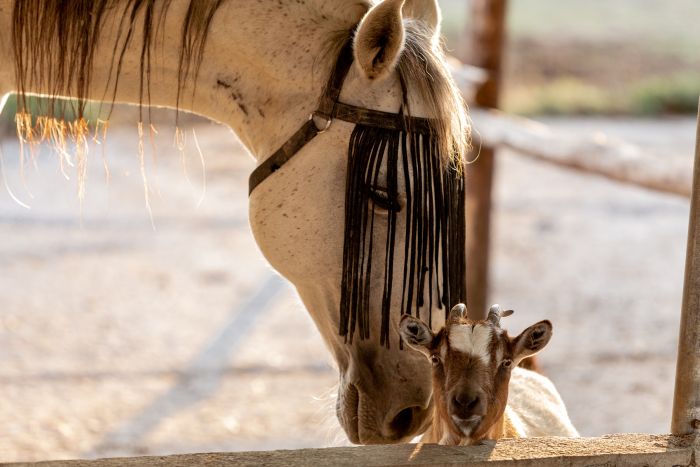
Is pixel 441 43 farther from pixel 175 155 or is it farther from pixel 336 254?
pixel 175 155

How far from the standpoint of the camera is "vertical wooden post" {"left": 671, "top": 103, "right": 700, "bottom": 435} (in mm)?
1770

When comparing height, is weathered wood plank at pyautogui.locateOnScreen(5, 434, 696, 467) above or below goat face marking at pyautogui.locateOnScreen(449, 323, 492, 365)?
below

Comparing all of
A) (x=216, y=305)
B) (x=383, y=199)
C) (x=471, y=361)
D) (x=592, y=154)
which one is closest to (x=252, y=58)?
(x=383, y=199)

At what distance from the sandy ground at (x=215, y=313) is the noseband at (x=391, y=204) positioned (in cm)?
66

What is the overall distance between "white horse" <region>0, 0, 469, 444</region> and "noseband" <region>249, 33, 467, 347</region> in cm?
1

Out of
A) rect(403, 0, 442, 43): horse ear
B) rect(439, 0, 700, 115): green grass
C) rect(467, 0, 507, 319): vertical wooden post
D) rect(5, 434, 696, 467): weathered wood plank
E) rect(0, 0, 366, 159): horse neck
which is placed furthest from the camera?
rect(439, 0, 700, 115): green grass

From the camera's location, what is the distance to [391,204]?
83.5 inches

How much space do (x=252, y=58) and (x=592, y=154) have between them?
3.02 meters

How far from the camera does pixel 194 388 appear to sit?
5867mm

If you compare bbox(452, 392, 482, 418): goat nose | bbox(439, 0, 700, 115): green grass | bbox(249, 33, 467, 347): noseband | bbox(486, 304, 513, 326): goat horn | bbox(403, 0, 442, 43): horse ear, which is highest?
bbox(403, 0, 442, 43): horse ear

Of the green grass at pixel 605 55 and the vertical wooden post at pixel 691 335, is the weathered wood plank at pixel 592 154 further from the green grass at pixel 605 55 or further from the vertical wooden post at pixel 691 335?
the green grass at pixel 605 55

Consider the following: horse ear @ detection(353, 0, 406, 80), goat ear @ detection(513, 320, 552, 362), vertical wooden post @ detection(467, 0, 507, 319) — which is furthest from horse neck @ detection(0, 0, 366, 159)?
vertical wooden post @ detection(467, 0, 507, 319)

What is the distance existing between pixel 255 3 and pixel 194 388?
4.02 metres

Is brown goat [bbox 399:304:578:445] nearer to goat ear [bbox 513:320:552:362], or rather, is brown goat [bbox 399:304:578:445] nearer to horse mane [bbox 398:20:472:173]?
goat ear [bbox 513:320:552:362]
